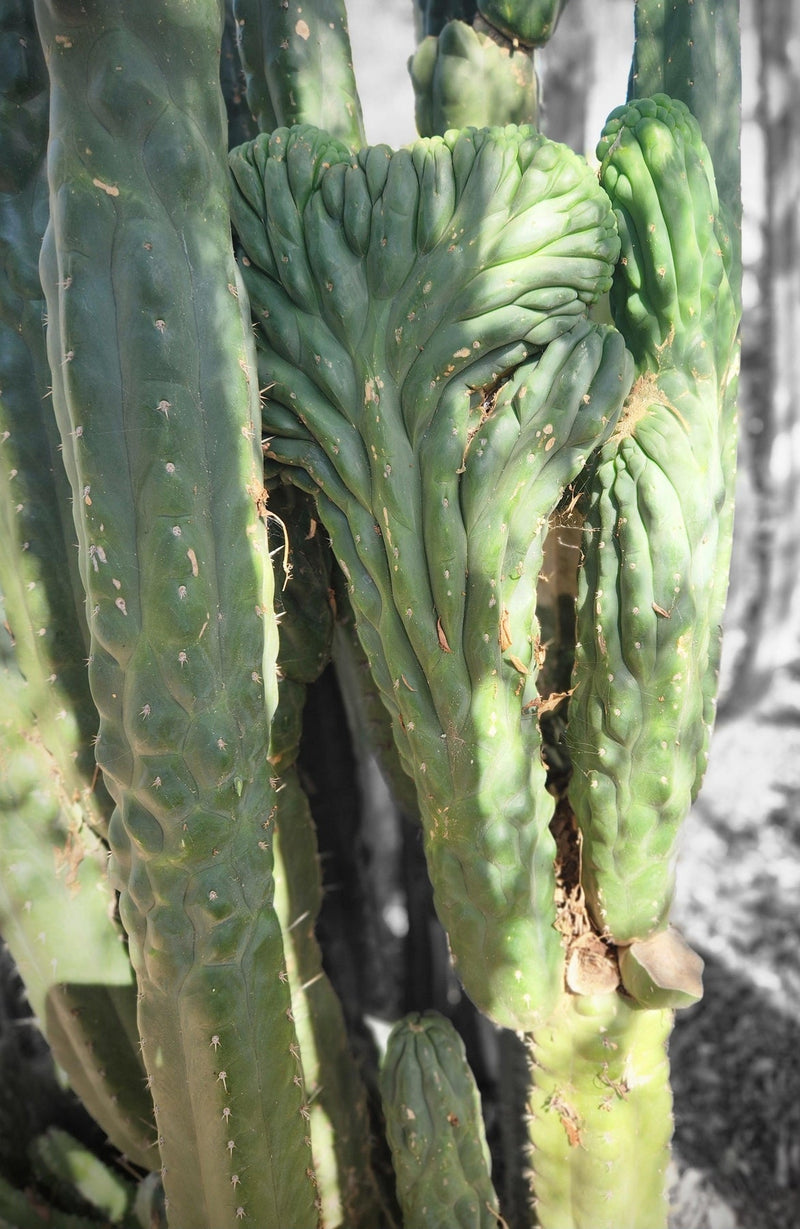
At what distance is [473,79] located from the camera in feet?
5.47

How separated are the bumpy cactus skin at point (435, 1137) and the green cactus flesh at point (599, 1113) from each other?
0.12 metres

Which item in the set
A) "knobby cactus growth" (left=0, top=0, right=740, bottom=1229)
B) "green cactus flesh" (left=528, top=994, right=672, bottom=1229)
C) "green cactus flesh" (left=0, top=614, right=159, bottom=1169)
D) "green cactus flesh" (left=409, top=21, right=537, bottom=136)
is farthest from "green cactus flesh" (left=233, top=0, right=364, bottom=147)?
"green cactus flesh" (left=528, top=994, right=672, bottom=1229)

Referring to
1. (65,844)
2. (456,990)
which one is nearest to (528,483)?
(65,844)

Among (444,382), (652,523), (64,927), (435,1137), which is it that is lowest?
(435,1137)

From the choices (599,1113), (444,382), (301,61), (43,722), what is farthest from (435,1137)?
(301,61)

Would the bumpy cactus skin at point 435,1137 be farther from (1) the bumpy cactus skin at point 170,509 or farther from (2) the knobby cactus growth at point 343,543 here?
(1) the bumpy cactus skin at point 170,509

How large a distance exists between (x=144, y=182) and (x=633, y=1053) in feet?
4.97

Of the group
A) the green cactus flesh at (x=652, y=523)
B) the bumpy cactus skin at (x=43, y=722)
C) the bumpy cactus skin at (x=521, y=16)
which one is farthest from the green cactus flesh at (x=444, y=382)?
the bumpy cactus skin at (x=521, y=16)

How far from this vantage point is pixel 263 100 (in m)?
1.55

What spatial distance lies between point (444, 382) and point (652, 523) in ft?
1.19

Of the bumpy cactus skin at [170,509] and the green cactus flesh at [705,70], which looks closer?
the bumpy cactus skin at [170,509]

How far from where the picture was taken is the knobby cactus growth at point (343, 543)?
110 centimetres

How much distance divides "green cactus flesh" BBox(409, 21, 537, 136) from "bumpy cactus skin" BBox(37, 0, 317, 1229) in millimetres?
692

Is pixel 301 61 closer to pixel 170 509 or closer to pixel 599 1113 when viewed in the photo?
pixel 170 509
